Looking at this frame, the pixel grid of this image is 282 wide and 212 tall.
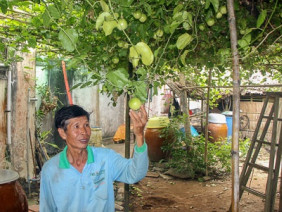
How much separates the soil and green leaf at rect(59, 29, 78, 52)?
168 inches

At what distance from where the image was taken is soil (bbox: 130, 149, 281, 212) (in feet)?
16.9

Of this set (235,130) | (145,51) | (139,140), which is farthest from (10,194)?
(235,130)

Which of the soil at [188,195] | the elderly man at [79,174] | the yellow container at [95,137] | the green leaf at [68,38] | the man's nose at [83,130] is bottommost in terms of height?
the soil at [188,195]

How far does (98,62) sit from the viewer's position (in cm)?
280

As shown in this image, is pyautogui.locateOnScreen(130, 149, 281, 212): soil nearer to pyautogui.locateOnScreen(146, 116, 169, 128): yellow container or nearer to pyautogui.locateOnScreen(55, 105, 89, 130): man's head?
pyautogui.locateOnScreen(146, 116, 169, 128): yellow container

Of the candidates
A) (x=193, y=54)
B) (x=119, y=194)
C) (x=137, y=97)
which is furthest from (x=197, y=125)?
(x=137, y=97)

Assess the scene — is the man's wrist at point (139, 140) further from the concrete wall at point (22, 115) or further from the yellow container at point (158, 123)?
the yellow container at point (158, 123)

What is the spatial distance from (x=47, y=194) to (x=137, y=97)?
119 centimetres

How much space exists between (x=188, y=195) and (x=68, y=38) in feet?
16.6

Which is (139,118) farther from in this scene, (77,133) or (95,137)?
(95,137)

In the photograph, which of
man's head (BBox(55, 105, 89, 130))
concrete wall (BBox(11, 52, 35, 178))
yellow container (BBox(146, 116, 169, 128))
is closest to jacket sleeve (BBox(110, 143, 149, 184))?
man's head (BBox(55, 105, 89, 130))

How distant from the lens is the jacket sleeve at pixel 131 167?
185cm

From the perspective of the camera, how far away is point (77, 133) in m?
2.12

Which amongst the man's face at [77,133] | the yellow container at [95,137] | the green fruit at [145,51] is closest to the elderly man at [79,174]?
the man's face at [77,133]
